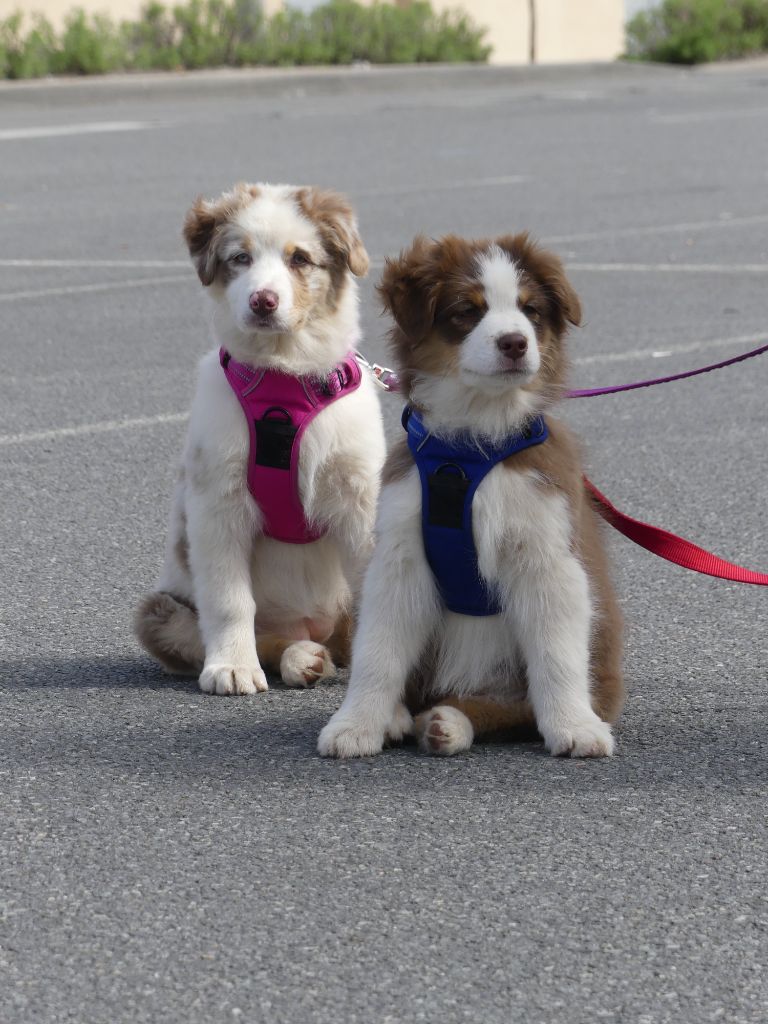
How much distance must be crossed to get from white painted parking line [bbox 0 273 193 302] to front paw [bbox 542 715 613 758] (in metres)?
7.51

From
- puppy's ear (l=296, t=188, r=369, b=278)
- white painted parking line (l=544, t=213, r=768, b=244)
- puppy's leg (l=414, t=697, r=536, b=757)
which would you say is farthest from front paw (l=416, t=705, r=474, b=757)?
white painted parking line (l=544, t=213, r=768, b=244)

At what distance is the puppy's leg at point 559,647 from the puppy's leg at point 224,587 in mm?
896

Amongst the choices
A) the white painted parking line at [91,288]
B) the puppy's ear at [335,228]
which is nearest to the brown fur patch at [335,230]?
the puppy's ear at [335,228]

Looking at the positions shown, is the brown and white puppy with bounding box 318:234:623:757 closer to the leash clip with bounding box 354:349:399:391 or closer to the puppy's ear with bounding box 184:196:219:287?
the leash clip with bounding box 354:349:399:391

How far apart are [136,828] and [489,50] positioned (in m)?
33.0

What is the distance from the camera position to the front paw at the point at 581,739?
4012 millimetres

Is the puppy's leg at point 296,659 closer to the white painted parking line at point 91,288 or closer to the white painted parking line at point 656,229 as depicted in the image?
the white painted parking line at point 91,288

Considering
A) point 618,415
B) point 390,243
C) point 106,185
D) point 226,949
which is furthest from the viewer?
point 106,185

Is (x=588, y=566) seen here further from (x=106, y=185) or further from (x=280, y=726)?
(x=106, y=185)

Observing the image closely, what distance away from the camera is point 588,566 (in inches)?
161

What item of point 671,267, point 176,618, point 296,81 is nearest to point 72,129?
point 296,81

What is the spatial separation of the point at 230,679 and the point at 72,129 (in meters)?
17.7

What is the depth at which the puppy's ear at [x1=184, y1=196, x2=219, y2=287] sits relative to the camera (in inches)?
185

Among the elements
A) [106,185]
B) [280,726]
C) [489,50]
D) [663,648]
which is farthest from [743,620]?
[489,50]
